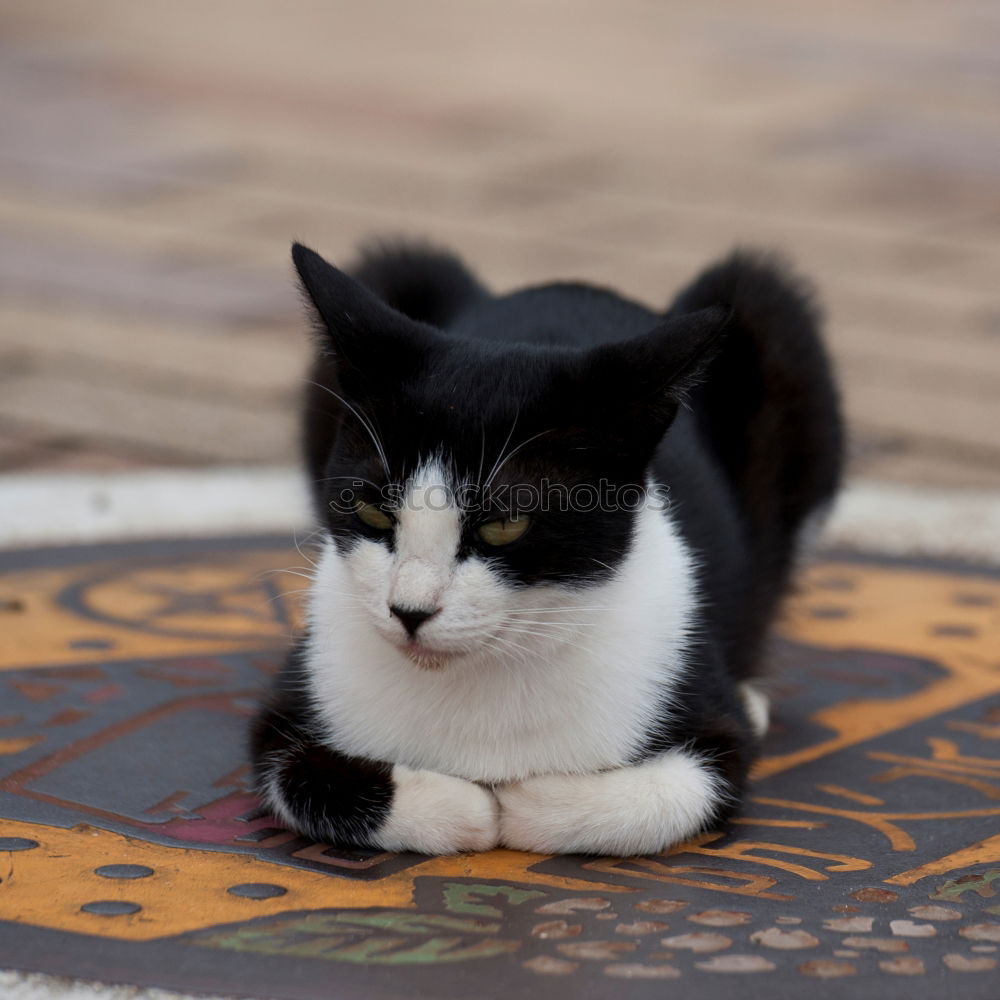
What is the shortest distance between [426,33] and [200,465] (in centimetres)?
562

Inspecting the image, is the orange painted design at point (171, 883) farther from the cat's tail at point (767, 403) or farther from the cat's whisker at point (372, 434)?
the cat's tail at point (767, 403)

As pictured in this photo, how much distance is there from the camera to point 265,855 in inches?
78.9

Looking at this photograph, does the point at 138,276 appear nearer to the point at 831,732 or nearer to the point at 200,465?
the point at 200,465

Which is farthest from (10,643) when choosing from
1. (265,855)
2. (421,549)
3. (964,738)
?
(964,738)

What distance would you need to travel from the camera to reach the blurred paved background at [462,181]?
169 inches

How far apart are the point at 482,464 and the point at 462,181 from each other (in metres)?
4.39

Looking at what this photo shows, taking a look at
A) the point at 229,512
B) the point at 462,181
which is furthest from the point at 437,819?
the point at 462,181

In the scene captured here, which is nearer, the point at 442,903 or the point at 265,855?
the point at 442,903

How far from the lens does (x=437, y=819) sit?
2.00 metres

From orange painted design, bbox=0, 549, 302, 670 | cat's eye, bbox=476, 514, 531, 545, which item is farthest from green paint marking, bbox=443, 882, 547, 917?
orange painted design, bbox=0, 549, 302, 670

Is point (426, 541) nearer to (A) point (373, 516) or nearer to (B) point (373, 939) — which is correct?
(A) point (373, 516)

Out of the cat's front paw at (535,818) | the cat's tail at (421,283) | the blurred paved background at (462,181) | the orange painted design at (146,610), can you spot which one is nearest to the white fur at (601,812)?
the cat's front paw at (535,818)

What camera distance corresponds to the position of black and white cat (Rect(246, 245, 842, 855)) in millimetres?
1876

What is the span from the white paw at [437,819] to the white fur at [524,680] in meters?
0.06
